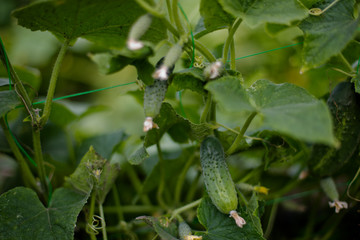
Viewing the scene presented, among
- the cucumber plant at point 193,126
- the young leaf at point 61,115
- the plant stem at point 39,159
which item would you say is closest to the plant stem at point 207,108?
the cucumber plant at point 193,126

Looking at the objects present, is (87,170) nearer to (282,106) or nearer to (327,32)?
(282,106)

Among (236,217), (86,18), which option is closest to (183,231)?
(236,217)

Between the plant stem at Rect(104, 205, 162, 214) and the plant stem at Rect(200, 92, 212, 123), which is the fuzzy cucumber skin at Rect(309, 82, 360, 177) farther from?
the plant stem at Rect(104, 205, 162, 214)

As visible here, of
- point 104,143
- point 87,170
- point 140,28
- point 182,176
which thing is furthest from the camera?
point 104,143

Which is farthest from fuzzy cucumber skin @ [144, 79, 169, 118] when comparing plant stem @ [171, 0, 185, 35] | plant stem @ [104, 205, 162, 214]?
plant stem @ [104, 205, 162, 214]

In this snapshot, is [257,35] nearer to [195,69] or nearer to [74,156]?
[74,156]

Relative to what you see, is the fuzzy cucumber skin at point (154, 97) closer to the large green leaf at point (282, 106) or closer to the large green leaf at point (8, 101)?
the large green leaf at point (282, 106)

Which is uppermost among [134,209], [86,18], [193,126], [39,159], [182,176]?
[86,18]

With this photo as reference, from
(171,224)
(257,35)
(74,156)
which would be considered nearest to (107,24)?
(171,224)
